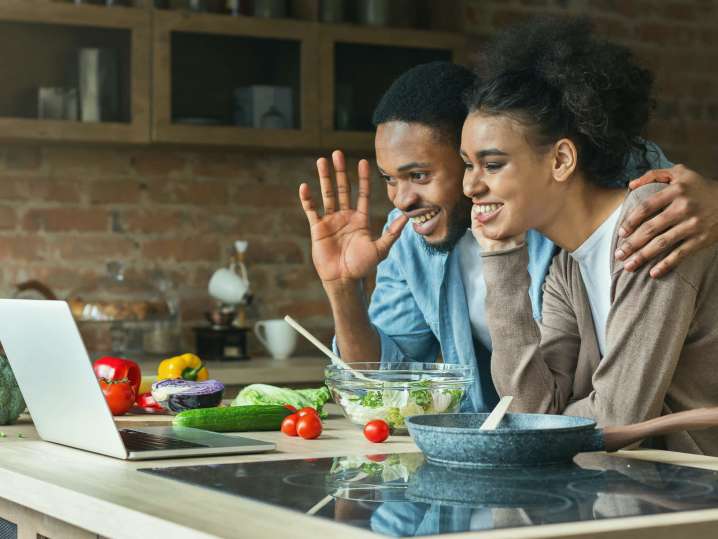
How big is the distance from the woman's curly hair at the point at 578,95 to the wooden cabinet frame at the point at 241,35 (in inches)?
78.7

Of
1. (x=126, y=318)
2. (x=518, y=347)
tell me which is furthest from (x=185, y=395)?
(x=126, y=318)

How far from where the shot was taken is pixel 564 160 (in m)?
2.12

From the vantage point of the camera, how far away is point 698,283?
1931 mm

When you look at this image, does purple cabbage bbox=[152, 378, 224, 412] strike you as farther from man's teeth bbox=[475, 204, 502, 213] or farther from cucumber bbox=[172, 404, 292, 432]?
man's teeth bbox=[475, 204, 502, 213]

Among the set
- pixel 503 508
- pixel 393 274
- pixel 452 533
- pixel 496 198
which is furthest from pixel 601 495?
pixel 393 274

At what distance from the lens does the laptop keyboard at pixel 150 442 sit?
1.64 metres

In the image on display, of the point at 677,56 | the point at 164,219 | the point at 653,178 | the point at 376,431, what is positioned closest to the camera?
the point at 376,431

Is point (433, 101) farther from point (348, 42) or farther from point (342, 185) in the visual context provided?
point (348, 42)

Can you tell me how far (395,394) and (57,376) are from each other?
0.54m

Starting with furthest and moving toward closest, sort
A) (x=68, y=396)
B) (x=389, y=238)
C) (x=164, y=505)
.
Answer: (x=389, y=238), (x=68, y=396), (x=164, y=505)

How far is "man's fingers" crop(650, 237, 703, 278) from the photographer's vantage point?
190cm

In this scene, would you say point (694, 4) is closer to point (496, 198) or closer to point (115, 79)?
point (115, 79)

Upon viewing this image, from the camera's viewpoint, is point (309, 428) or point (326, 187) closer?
point (309, 428)

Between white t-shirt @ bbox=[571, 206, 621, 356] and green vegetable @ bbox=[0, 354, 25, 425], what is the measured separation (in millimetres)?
1004
